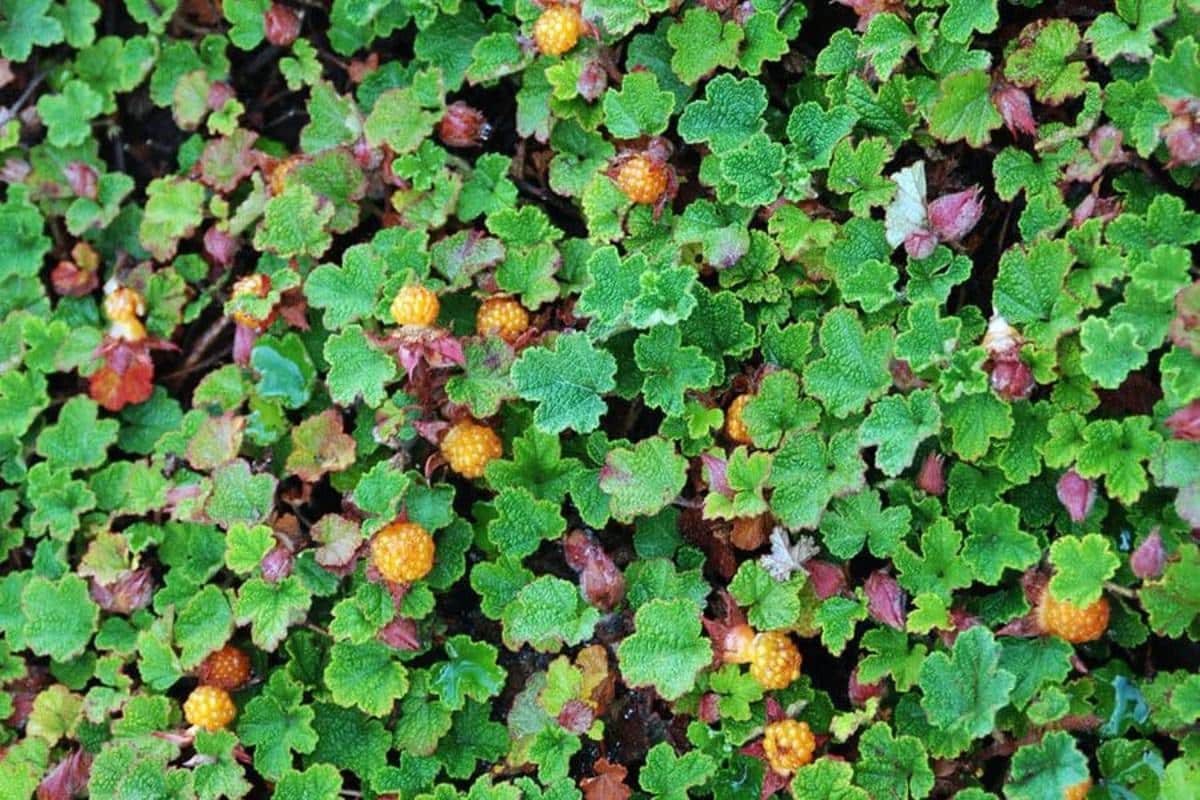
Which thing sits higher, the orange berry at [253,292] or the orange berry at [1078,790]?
the orange berry at [253,292]

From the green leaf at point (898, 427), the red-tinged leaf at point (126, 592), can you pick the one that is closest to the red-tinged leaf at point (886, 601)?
the green leaf at point (898, 427)

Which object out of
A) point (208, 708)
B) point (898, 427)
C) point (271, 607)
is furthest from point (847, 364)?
point (208, 708)

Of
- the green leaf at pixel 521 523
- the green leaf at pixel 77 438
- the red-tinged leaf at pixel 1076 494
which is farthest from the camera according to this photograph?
the green leaf at pixel 77 438

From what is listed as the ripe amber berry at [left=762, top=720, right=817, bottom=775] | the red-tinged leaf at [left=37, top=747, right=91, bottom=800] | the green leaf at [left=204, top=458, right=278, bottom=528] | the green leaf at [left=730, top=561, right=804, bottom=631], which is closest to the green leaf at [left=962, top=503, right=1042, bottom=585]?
the green leaf at [left=730, top=561, right=804, bottom=631]

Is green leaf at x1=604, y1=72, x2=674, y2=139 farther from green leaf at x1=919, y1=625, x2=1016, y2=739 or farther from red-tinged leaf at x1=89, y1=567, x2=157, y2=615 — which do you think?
red-tinged leaf at x1=89, y1=567, x2=157, y2=615

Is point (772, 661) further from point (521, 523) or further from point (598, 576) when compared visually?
point (521, 523)

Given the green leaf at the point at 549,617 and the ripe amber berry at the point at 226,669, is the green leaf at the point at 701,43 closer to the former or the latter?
the green leaf at the point at 549,617
